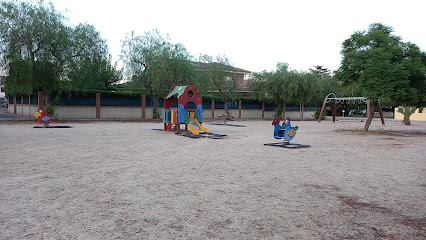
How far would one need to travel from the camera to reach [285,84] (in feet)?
107

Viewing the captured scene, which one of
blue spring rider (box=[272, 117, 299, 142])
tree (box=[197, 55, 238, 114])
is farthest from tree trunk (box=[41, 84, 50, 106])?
blue spring rider (box=[272, 117, 299, 142])

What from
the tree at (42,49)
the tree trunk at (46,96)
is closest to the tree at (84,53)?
the tree at (42,49)

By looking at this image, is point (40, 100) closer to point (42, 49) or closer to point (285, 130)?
point (42, 49)

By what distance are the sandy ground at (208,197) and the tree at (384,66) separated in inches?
310

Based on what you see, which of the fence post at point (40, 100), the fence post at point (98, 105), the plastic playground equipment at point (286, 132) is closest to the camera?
the plastic playground equipment at point (286, 132)

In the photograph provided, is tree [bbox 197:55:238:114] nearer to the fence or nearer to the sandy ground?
the fence

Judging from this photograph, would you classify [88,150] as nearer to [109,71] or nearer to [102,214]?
[102,214]

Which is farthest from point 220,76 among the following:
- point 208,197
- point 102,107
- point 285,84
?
point 208,197

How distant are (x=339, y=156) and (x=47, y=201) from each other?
741 centimetres

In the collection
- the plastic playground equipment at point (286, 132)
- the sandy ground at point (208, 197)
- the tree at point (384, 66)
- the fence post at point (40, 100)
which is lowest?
the sandy ground at point (208, 197)

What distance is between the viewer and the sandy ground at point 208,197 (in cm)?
361

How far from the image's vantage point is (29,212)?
4.04 m

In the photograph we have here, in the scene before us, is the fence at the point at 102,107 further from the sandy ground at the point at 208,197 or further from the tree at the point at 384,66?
the sandy ground at the point at 208,197

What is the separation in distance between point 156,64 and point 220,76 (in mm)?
7734
